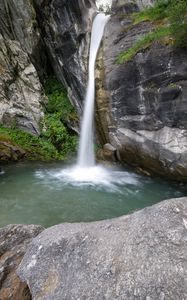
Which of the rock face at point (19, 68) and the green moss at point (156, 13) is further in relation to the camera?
the rock face at point (19, 68)

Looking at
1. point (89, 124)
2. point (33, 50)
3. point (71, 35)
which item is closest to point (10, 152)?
point (89, 124)

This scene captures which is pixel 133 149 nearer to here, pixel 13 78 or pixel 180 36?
pixel 180 36

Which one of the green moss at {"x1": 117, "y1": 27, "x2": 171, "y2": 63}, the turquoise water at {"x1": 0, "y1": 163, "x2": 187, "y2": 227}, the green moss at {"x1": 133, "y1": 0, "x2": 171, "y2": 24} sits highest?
the green moss at {"x1": 133, "y1": 0, "x2": 171, "y2": 24}

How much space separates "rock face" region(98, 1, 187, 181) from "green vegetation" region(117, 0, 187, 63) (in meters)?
0.32

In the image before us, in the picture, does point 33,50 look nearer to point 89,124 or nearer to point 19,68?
point 19,68

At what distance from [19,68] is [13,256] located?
1233 cm

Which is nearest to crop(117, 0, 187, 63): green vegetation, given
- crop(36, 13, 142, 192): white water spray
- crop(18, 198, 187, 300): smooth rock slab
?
crop(36, 13, 142, 192): white water spray

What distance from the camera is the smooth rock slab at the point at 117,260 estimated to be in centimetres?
291

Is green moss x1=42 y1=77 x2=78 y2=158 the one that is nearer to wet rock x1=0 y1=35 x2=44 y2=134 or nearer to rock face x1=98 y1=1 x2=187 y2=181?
wet rock x1=0 y1=35 x2=44 y2=134

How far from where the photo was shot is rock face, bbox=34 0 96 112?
13.7 m

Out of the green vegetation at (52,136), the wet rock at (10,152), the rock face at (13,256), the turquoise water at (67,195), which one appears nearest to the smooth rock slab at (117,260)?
the rock face at (13,256)

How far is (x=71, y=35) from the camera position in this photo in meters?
14.0

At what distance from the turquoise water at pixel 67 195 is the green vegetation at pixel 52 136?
1.51 metres

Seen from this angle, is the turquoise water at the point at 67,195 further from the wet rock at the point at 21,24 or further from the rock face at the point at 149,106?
the wet rock at the point at 21,24
